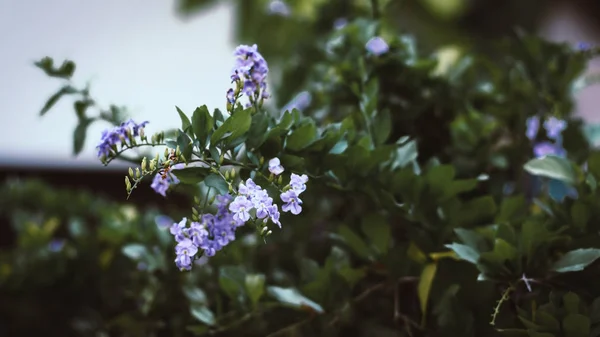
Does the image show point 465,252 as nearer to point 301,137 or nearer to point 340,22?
point 301,137

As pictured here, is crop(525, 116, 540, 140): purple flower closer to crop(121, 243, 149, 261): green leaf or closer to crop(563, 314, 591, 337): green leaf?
crop(563, 314, 591, 337): green leaf

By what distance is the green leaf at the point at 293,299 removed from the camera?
1.73ft

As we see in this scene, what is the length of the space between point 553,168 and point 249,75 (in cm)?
30

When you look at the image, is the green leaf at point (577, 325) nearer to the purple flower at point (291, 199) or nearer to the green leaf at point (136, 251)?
the purple flower at point (291, 199)

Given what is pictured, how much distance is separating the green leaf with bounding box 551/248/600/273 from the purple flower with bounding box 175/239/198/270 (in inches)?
11.6

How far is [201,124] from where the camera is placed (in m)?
0.44

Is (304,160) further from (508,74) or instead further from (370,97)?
(508,74)

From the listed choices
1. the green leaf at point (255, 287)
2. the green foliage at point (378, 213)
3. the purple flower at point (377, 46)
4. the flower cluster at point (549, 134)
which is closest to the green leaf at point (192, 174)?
the green foliage at point (378, 213)

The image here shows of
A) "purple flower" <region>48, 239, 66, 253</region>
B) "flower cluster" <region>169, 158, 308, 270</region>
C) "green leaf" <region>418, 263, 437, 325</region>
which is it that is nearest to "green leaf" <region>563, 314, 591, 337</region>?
"green leaf" <region>418, 263, 437, 325</region>

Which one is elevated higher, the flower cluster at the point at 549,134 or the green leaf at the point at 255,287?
the flower cluster at the point at 549,134

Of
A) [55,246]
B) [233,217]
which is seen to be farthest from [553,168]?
[55,246]

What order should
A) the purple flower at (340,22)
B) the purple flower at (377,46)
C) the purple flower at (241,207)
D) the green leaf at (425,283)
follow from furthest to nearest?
the purple flower at (340,22), the purple flower at (377,46), the green leaf at (425,283), the purple flower at (241,207)

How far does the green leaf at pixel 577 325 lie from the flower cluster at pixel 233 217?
225mm

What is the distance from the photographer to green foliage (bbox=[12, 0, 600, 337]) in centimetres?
47
